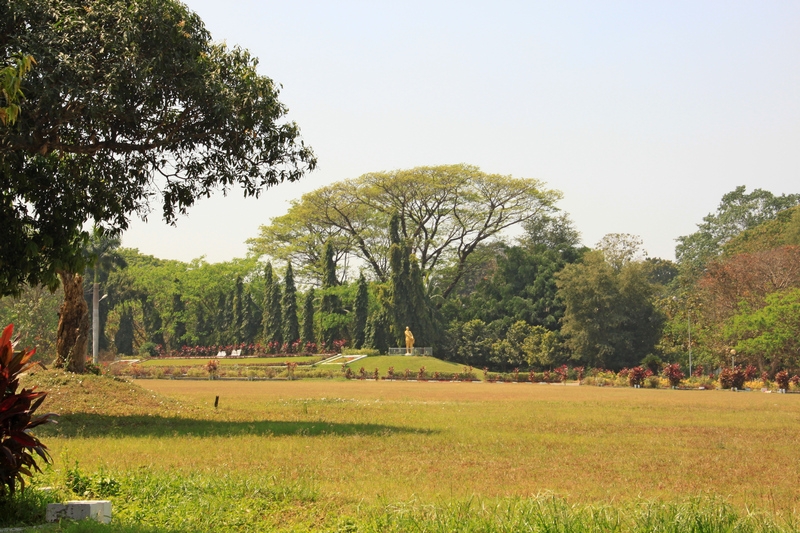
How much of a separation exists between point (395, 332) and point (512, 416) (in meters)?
45.1

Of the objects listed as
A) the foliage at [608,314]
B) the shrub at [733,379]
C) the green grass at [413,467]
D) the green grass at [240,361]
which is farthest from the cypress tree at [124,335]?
the green grass at [413,467]

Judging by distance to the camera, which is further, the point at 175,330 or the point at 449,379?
the point at 175,330

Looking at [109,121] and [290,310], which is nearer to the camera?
[109,121]

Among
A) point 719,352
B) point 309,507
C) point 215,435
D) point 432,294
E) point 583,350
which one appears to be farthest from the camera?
point 432,294

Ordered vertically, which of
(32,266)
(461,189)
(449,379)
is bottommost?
(449,379)

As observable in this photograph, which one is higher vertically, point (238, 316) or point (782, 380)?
point (238, 316)

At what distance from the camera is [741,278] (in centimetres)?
5203

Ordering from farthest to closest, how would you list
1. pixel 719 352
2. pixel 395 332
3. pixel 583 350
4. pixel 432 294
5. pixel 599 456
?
pixel 432 294 < pixel 395 332 < pixel 583 350 < pixel 719 352 < pixel 599 456

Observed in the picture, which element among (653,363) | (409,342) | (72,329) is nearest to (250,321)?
(409,342)

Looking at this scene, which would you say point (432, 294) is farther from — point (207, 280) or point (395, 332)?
point (207, 280)

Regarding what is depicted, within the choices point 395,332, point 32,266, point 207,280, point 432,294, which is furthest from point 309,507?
point 207,280

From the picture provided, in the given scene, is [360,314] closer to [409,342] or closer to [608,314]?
[409,342]

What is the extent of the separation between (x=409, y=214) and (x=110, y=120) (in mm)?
54152

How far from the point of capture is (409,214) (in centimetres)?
7000
